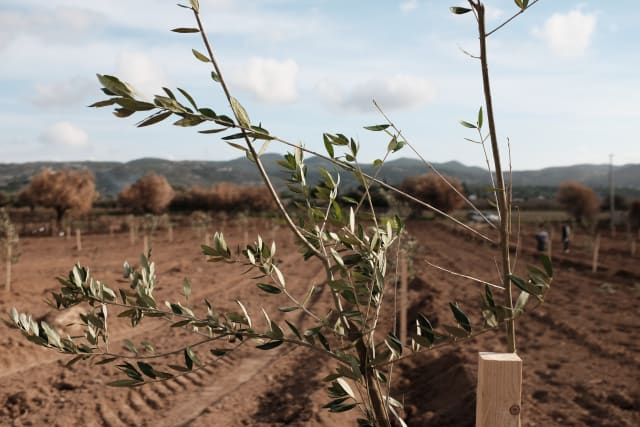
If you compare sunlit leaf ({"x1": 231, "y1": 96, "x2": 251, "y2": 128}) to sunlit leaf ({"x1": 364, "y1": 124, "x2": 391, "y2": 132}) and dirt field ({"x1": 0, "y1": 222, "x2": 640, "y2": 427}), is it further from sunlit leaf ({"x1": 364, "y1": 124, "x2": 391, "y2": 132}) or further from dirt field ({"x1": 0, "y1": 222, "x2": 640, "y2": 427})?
dirt field ({"x1": 0, "y1": 222, "x2": 640, "y2": 427})

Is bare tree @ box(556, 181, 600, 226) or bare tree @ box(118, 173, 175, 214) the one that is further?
bare tree @ box(556, 181, 600, 226)

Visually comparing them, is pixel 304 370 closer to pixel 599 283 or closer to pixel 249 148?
pixel 249 148

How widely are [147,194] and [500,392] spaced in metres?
52.3

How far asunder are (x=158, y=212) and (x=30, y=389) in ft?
151

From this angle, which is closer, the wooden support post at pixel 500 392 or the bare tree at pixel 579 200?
the wooden support post at pixel 500 392

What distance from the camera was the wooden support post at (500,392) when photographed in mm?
1589

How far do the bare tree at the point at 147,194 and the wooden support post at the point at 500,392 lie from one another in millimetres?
52012

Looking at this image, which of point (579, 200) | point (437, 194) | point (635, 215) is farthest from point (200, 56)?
point (437, 194)

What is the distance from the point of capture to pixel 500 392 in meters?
1.60

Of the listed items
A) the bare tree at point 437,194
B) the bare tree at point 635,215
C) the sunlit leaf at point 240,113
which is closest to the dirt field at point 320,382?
the sunlit leaf at point 240,113

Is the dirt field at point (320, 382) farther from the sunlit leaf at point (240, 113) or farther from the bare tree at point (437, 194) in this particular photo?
the bare tree at point (437, 194)

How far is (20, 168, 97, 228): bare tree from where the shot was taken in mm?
40625

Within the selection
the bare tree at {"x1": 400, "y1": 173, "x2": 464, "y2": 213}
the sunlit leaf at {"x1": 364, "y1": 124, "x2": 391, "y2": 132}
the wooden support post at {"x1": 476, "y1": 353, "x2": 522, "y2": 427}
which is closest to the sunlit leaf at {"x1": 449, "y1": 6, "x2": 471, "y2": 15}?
the sunlit leaf at {"x1": 364, "y1": 124, "x2": 391, "y2": 132}

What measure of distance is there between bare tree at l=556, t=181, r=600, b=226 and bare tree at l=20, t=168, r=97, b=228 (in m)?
43.9
